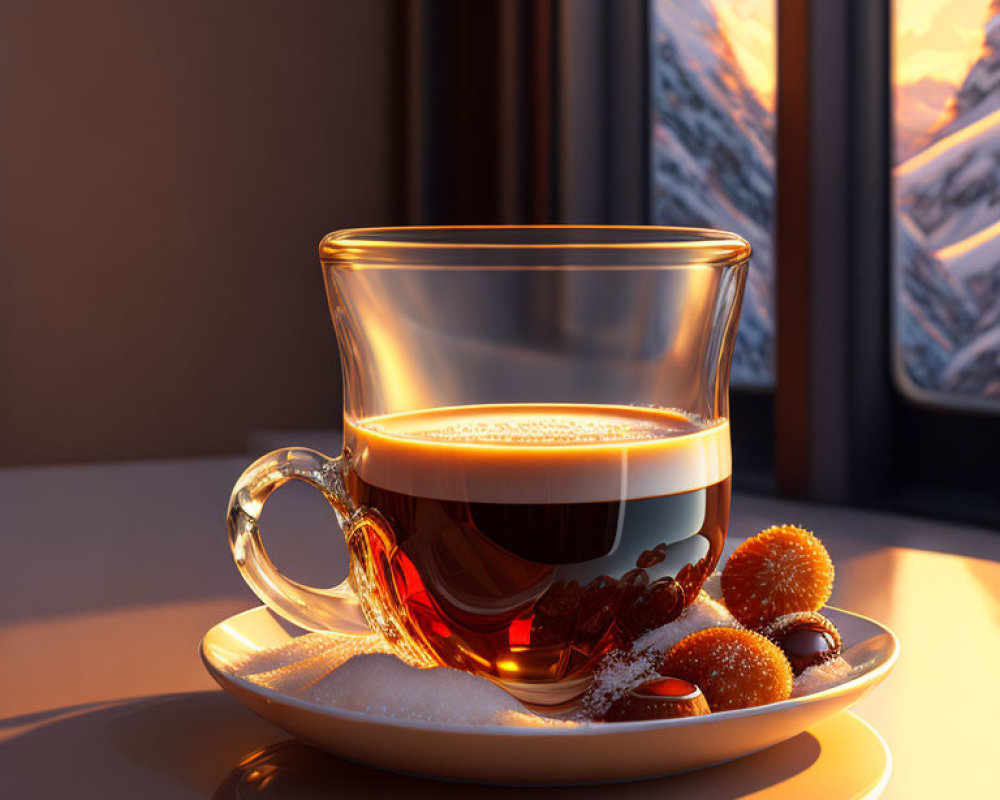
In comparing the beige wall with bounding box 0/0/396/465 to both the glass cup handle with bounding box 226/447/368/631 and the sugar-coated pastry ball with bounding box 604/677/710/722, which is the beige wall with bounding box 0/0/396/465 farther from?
the sugar-coated pastry ball with bounding box 604/677/710/722

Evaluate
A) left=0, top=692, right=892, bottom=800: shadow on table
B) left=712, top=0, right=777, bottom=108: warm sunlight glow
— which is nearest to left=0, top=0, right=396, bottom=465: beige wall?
left=712, top=0, right=777, bottom=108: warm sunlight glow

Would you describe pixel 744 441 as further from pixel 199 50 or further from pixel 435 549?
pixel 199 50

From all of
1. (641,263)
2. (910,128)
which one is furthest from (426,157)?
(641,263)

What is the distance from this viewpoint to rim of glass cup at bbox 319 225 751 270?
15.9 inches

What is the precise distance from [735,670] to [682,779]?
4 cm

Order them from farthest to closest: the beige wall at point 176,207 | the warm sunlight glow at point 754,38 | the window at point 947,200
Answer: the beige wall at point 176,207 → the warm sunlight glow at point 754,38 → the window at point 947,200

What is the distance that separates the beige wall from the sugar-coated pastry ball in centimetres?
183

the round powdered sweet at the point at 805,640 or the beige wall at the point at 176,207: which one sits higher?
the beige wall at the point at 176,207

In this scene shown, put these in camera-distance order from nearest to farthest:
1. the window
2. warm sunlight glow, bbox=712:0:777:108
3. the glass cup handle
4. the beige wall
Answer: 1. the glass cup handle
2. the window
3. warm sunlight glow, bbox=712:0:777:108
4. the beige wall

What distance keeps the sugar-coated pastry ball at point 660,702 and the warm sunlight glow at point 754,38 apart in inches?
47.3

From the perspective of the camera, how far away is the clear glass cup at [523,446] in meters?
0.40

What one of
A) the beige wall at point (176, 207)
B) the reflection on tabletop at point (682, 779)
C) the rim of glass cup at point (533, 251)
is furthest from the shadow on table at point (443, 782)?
the beige wall at point (176, 207)

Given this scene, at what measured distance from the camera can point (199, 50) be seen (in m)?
2.03

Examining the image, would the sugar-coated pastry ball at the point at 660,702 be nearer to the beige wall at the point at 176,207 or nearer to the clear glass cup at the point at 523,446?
the clear glass cup at the point at 523,446
